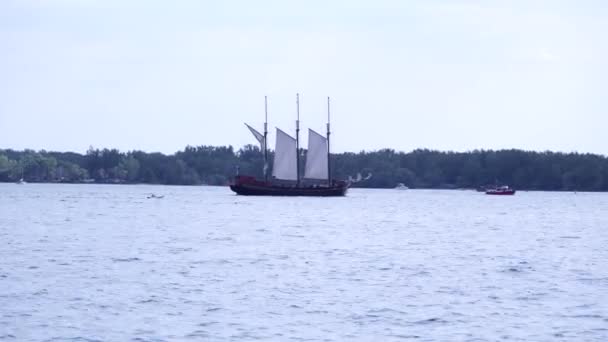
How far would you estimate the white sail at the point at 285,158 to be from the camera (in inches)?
4887

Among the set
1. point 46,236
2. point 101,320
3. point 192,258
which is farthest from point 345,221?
point 101,320

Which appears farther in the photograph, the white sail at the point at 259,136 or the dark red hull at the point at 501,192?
the dark red hull at the point at 501,192

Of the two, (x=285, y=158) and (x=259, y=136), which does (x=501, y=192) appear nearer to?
(x=259, y=136)

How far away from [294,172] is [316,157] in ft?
9.52

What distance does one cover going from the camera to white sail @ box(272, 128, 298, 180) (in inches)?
4887

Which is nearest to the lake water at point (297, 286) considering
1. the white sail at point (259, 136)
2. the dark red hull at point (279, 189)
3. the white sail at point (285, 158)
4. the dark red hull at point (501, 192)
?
the white sail at point (285, 158)

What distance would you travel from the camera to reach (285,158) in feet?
410

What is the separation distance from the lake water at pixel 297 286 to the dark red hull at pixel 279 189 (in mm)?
67756

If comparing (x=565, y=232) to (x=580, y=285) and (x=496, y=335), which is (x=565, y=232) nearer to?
(x=580, y=285)

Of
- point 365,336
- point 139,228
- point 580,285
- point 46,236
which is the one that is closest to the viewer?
point 365,336

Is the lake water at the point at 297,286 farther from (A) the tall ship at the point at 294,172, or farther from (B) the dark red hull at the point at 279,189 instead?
(B) the dark red hull at the point at 279,189

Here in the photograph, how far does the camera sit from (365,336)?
2538 cm

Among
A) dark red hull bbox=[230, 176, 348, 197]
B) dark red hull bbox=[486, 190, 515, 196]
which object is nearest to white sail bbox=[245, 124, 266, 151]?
dark red hull bbox=[230, 176, 348, 197]

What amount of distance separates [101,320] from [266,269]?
12134mm
